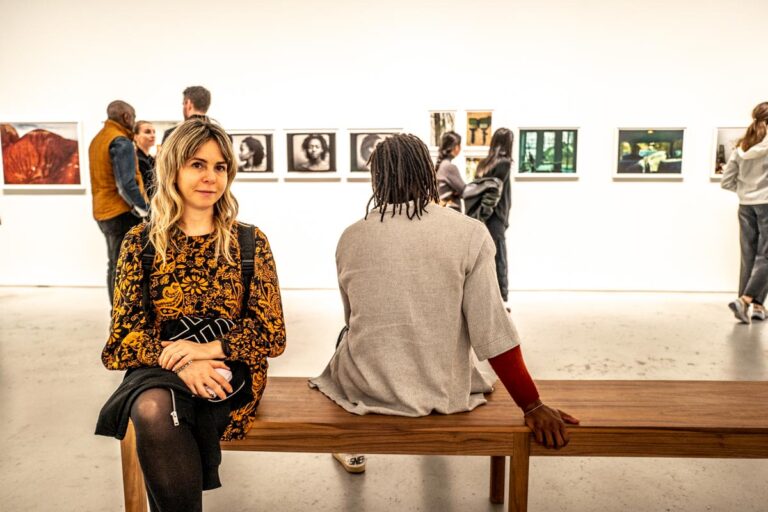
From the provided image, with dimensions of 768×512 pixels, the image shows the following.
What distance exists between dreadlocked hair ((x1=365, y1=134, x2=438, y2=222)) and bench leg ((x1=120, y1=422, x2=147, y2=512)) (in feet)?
4.43

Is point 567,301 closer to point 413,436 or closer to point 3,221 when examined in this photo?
point 413,436

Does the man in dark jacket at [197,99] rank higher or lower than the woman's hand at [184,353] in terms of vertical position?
higher

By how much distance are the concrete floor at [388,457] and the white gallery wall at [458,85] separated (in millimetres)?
1323

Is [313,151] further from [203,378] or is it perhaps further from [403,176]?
[203,378]

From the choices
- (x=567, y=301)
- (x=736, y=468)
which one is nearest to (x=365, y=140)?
(x=567, y=301)

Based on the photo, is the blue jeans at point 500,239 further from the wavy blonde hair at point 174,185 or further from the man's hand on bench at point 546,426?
the wavy blonde hair at point 174,185

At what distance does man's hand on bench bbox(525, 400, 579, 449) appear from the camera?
2.51 metres

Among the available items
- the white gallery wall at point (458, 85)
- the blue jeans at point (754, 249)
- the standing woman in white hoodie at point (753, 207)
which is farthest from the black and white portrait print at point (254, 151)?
the blue jeans at point (754, 249)

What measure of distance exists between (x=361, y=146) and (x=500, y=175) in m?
2.38

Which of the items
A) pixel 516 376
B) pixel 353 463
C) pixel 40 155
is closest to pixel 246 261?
pixel 516 376

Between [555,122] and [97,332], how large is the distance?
5.96 metres

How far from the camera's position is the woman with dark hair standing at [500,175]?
6930mm

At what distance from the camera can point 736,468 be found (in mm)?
3543

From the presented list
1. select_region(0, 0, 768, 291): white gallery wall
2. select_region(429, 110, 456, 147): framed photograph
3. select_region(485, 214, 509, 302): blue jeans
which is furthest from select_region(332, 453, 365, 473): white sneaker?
select_region(429, 110, 456, 147): framed photograph
